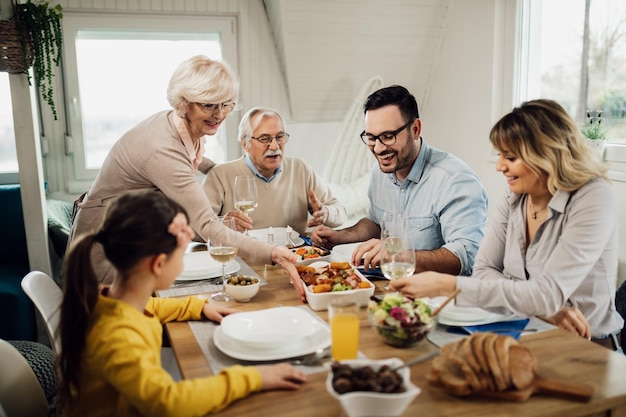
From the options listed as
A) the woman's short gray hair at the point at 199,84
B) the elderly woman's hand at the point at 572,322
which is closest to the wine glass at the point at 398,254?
the elderly woman's hand at the point at 572,322

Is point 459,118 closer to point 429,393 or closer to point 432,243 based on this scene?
point 432,243

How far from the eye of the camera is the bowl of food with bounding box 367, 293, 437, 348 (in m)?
1.29

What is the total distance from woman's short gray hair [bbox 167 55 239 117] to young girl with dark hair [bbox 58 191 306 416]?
94 centimetres

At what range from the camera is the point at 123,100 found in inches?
162

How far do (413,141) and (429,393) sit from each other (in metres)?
1.34

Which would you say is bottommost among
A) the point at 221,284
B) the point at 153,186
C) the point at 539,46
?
the point at 221,284

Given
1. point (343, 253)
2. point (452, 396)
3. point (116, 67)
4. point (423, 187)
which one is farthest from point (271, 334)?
point (116, 67)

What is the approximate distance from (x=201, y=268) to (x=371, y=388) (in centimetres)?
111

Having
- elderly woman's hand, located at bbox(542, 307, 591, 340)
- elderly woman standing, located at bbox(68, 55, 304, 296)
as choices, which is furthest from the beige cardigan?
elderly woman's hand, located at bbox(542, 307, 591, 340)

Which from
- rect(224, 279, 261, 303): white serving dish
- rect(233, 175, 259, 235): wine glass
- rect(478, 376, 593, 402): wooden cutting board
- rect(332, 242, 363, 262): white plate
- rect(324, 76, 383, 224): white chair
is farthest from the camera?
rect(324, 76, 383, 224): white chair

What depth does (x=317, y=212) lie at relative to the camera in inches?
107

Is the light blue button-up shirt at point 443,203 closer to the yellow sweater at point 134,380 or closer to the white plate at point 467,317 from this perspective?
the white plate at point 467,317

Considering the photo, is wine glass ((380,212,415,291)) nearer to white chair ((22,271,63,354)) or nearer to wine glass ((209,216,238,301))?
wine glass ((209,216,238,301))

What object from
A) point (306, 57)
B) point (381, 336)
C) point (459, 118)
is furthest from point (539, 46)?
point (381, 336)
